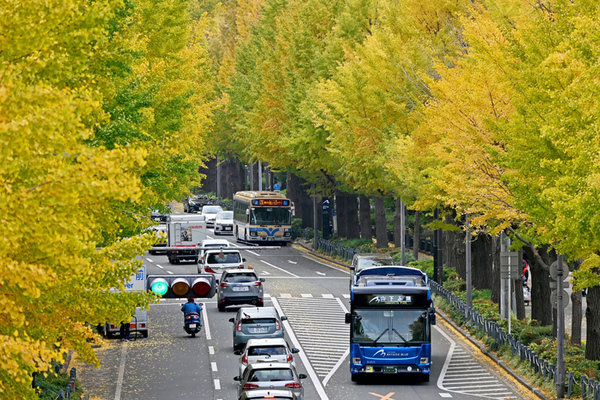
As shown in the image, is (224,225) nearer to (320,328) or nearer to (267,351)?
(320,328)

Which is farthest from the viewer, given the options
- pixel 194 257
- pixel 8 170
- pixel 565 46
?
pixel 194 257

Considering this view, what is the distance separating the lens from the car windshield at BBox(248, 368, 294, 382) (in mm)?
23094

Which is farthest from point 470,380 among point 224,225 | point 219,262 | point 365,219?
point 224,225

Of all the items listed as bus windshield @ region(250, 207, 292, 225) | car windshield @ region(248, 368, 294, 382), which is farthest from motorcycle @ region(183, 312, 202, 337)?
bus windshield @ region(250, 207, 292, 225)

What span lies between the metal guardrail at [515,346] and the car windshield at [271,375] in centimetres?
706

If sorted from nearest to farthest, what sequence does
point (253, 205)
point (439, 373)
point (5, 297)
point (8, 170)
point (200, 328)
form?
1. point (8, 170)
2. point (5, 297)
3. point (439, 373)
4. point (200, 328)
5. point (253, 205)

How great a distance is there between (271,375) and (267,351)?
362 centimetres

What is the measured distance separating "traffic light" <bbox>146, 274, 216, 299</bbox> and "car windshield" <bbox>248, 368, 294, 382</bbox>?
780 centimetres

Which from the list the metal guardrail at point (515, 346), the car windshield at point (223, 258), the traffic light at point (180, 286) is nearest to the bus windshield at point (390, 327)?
the metal guardrail at point (515, 346)

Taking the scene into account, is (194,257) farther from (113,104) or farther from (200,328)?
(113,104)

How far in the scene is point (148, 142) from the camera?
1058 inches

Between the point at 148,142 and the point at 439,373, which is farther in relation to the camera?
the point at 439,373

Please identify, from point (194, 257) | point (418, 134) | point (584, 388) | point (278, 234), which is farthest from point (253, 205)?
point (584, 388)

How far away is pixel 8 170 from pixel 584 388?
57.4 ft
